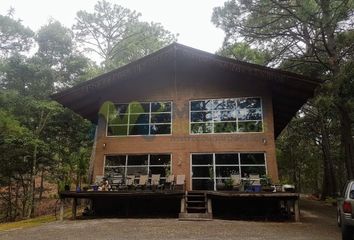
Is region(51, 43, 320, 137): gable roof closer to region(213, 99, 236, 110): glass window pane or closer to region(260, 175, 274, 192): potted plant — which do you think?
region(213, 99, 236, 110): glass window pane

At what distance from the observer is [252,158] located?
46.9 feet

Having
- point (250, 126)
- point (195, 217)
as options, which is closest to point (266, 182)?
point (250, 126)

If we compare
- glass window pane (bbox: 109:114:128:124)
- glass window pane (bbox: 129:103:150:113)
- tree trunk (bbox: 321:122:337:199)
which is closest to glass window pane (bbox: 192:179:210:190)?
glass window pane (bbox: 129:103:150:113)

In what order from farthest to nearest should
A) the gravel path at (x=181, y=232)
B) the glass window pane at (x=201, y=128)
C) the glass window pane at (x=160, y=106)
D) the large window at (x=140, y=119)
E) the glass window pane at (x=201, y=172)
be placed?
Answer: the glass window pane at (x=160, y=106), the large window at (x=140, y=119), the glass window pane at (x=201, y=128), the glass window pane at (x=201, y=172), the gravel path at (x=181, y=232)

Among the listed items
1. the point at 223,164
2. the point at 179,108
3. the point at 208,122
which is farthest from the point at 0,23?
the point at 223,164

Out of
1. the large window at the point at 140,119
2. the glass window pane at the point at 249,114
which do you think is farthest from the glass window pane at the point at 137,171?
the glass window pane at the point at 249,114

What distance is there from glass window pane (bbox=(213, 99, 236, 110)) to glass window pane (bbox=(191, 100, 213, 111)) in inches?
9.3

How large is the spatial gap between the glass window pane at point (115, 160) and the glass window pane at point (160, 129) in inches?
72.7

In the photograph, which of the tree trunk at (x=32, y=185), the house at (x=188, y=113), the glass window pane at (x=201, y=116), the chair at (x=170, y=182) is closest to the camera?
the chair at (x=170, y=182)

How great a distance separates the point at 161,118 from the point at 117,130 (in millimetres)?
2247

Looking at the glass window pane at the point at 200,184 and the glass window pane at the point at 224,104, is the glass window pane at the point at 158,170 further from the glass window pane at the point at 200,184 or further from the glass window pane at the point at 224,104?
the glass window pane at the point at 224,104

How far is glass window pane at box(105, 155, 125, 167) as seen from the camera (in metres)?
15.3

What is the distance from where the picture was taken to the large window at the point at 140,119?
15.6 metres

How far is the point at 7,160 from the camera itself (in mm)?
17922
